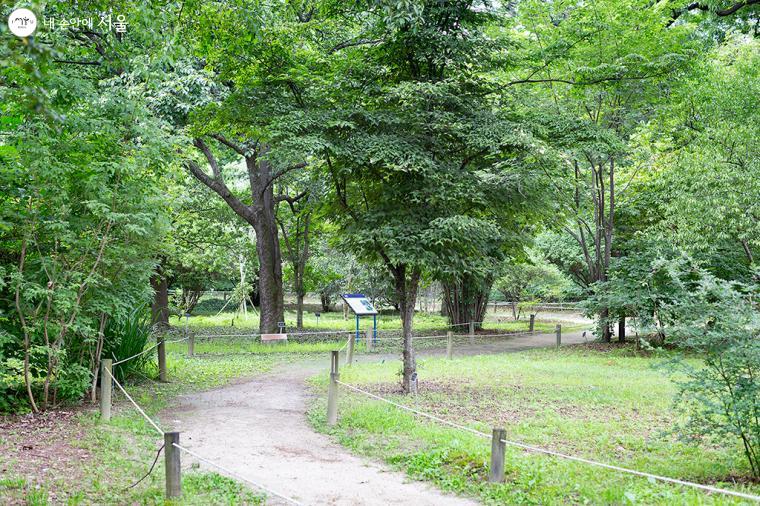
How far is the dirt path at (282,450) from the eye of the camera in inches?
249

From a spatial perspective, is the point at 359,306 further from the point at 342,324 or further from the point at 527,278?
the point at 527,278

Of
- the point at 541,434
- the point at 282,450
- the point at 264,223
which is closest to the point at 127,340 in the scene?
the point at 282,450

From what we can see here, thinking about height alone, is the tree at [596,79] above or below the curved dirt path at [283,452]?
above

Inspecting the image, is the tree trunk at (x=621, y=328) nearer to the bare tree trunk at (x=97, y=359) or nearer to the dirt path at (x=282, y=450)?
the dirt path at (x=282, y=450)

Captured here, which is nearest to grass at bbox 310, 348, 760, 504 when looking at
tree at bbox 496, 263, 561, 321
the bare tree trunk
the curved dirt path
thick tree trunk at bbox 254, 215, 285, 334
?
the curved dirt path

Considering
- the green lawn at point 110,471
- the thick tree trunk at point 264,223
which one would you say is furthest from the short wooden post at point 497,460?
the thick tree trunk at point 264,223

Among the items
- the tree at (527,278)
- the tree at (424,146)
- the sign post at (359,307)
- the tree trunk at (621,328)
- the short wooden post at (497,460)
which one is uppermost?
the tree at (424,146)

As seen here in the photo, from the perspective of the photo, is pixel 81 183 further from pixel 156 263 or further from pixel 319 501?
pixel 319 501

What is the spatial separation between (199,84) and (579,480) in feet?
42.5

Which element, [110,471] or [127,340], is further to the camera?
[127,340]

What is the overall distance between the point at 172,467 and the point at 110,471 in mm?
1403

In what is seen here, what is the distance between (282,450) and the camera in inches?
316

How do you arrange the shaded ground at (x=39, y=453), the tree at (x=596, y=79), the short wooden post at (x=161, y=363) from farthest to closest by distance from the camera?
the short wooden post at (x=161, y=363)
the tree at (x=596, y=79)
the shaded ground at (x=39, y=453)

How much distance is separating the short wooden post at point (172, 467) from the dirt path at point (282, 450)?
94 cm
